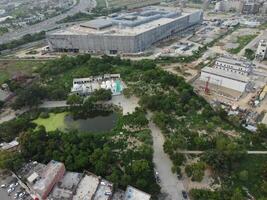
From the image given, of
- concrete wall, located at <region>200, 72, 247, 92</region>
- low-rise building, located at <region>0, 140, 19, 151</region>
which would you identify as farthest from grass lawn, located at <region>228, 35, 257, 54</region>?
low-rise building, located at <region>0, 140, 19, 151</region>

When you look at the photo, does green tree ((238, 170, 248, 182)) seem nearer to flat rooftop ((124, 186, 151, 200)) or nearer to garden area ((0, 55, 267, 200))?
garden area ((0, 55, 267, 200))

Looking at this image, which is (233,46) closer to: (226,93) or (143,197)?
(226,93)

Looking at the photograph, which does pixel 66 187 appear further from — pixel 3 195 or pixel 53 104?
pixel 53 104

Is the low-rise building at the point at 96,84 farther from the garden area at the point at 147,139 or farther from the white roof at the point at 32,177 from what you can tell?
the white roof at the point at 32,177

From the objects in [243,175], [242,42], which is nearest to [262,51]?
[242,42]

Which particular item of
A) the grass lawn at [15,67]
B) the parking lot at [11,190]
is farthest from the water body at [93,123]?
the grass lawn at [15,67]

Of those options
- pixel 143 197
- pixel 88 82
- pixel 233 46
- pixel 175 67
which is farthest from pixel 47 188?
pixel 233 46
